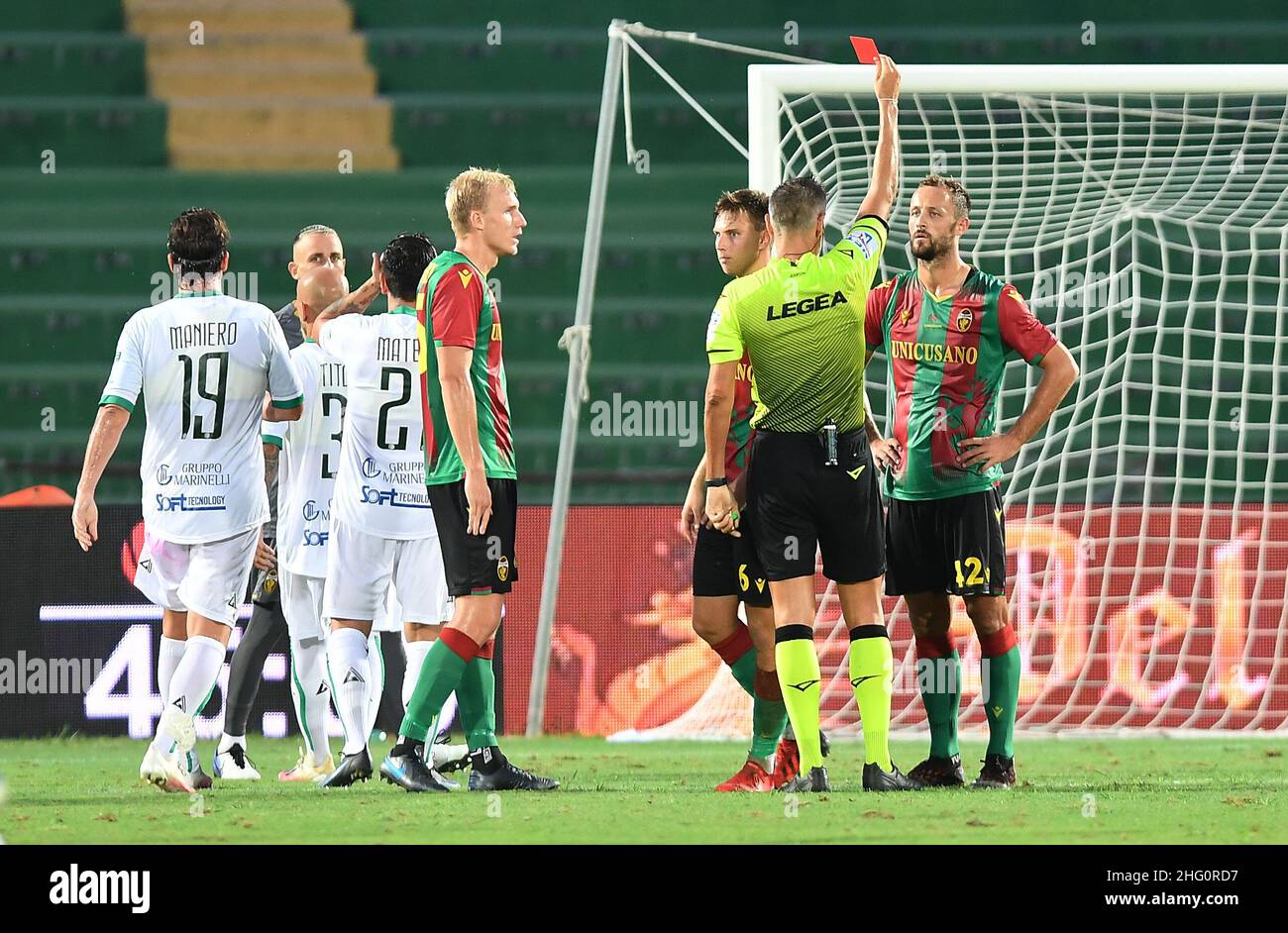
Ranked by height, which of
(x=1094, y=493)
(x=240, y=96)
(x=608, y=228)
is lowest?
(x=1094, y=493)

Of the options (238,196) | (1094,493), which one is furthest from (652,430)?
(238,196)

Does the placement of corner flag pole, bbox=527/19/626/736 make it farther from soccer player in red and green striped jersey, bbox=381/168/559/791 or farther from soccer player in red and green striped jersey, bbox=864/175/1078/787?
soccer player in red and green striped jersey, bbox=864/175/1078/787

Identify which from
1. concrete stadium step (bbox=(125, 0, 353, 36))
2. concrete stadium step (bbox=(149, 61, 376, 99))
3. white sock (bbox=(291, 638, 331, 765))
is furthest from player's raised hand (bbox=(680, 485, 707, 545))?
concrete stadium step (bbox=(125, 0, 353, 36))

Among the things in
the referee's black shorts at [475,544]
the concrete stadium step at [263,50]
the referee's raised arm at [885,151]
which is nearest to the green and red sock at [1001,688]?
the referee's raised arm at [885,151]

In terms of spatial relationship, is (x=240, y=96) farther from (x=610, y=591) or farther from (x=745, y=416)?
(x=745, y=416)

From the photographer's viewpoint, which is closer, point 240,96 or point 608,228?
point 608,228

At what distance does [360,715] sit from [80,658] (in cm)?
295

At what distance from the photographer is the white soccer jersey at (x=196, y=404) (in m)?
5.34

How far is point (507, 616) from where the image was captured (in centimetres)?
823

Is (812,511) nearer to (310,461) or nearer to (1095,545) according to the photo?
(310,461)

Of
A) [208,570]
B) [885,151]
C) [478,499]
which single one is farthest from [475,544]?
[885,151]

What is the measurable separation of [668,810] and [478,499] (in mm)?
999

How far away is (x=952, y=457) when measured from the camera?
17.2 ft

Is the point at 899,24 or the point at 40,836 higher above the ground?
the point at 899,24
